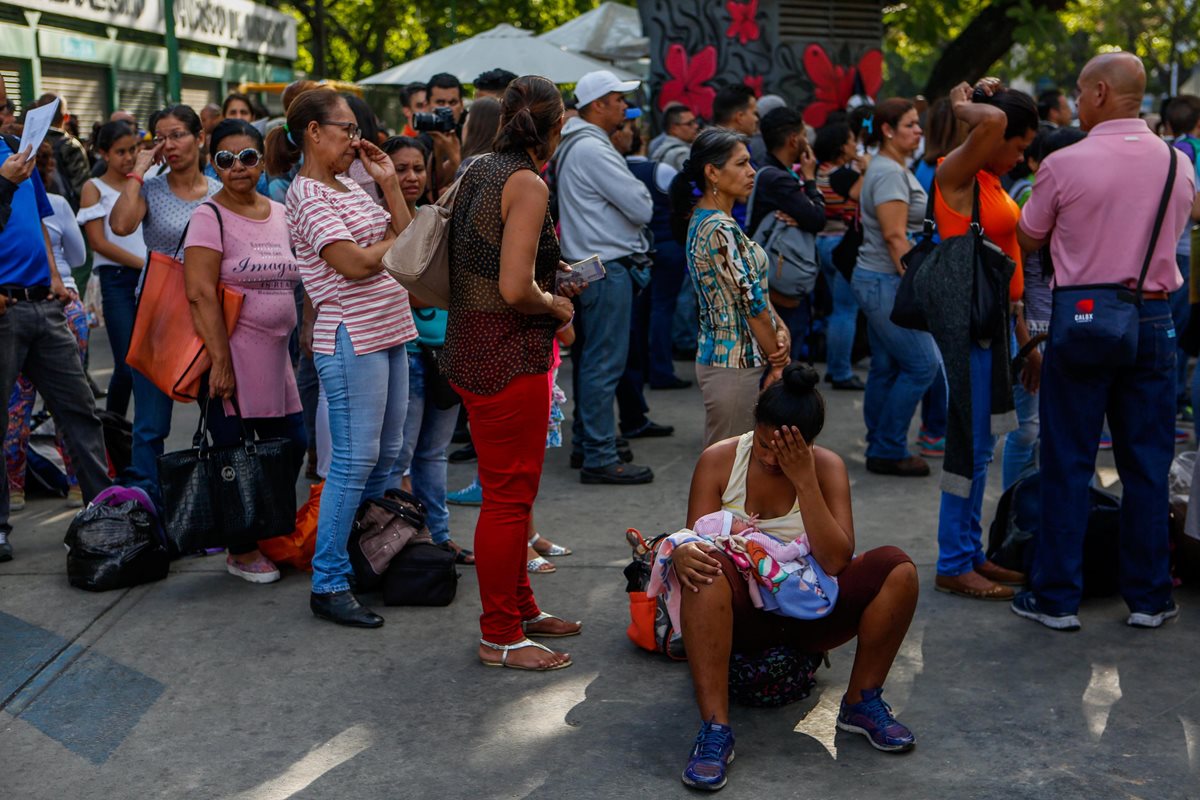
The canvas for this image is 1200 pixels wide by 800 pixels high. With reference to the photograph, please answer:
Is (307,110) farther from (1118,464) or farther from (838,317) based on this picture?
(838,317)

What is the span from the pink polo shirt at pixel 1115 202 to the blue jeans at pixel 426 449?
8.18ft

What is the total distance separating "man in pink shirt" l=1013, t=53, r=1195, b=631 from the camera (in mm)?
4668

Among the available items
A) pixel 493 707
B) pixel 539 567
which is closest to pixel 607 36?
pixel 539 567

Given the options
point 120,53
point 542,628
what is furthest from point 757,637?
point 120,53

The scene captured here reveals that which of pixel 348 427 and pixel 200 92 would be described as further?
pixel 200 92

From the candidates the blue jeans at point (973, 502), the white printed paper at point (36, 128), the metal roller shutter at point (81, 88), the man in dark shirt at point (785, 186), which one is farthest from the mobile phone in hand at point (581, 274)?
the metal roller shutter at point (81, 88)

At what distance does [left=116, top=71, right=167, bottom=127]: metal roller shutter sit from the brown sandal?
16.7m

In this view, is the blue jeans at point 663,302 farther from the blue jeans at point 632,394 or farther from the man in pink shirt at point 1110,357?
the man in pink shirt at point 1110,357

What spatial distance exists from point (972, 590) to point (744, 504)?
1566mm

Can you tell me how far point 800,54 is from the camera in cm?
1557

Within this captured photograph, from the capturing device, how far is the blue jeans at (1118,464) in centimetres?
483

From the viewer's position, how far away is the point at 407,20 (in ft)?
103

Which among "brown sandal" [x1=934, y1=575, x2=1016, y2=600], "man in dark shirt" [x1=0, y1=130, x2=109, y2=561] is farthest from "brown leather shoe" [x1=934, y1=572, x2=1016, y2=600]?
"man in dark shirt" [x1=0, y1=130, x2=109, y2=561]

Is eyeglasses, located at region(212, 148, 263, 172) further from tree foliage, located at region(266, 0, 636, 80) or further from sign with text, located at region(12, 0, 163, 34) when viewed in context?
tree foliage, located at region(266, 0, 636, 80)
